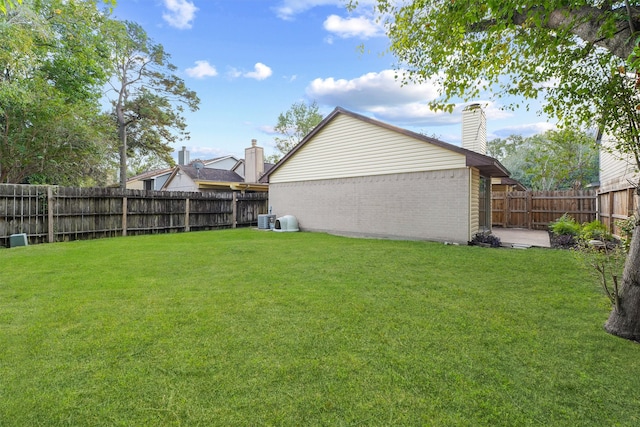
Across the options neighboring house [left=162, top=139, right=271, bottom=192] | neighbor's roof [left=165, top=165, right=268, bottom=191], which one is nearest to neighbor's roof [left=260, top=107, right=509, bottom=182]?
neighboring house [left=162, top=139, right=271, bottom=192]

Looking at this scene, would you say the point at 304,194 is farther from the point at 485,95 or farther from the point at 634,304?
the point at 634,304

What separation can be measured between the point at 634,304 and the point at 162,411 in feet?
13.6

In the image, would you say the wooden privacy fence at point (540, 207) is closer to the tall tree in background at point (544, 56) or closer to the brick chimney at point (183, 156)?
the tall tree in background at point (544, 56)

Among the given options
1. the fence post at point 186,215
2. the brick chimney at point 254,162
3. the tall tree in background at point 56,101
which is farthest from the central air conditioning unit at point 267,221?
the tall tree in background at point 56,101

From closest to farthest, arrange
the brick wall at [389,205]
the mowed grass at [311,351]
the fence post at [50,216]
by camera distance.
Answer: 1. the mowed grass at [311,351]
2. the brick wall at [389,205]
3. the fence post at [50,216]

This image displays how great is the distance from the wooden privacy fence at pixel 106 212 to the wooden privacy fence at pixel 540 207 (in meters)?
11.9

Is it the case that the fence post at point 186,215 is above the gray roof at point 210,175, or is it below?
below

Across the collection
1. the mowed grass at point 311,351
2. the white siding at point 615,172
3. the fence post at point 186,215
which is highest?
the white siding at point 615,172

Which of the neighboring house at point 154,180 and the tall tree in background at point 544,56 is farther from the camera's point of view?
the neighboring house at point 154,180

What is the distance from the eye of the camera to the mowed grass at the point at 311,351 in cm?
196

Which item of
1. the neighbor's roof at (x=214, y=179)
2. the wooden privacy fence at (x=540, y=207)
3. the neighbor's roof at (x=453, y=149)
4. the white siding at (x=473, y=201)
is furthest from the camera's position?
the neighbor's roof at (x=214, y=179)

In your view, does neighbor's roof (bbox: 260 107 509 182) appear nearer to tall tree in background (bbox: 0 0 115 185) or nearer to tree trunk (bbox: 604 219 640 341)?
tree trunk (bbox: 604 219 640 341)

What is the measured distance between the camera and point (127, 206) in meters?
11.6

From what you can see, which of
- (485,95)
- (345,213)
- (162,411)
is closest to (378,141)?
(345,213)
